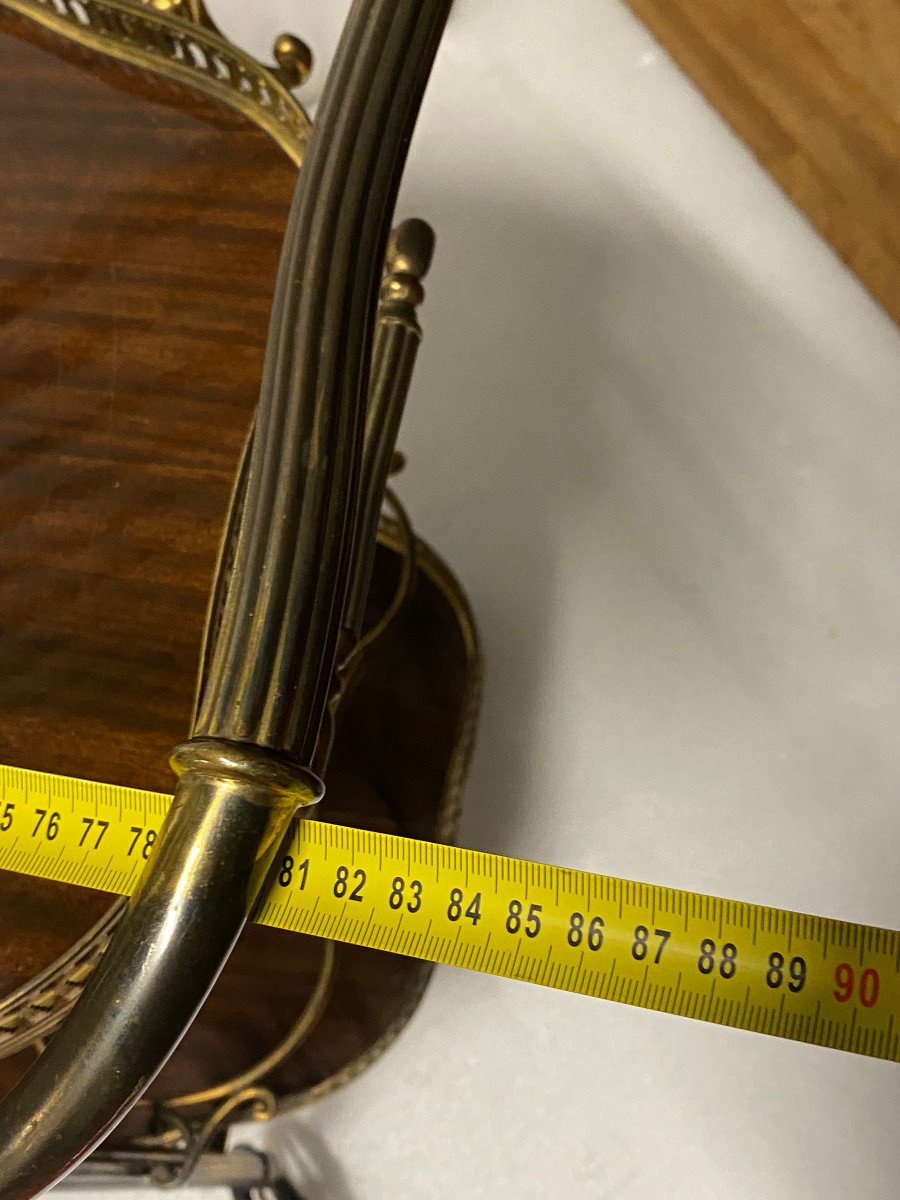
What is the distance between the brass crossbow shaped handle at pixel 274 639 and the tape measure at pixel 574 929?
0.15 feet

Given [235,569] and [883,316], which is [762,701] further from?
[235,569]

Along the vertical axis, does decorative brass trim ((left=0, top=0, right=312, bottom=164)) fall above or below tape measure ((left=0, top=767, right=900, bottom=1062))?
above

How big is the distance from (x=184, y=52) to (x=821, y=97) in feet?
2.17

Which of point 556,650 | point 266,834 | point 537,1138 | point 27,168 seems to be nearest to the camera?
point 266,834

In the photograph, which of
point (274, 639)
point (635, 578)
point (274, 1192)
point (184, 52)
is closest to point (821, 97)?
point (635, 578)

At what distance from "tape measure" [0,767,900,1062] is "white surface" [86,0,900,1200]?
1.54 ft

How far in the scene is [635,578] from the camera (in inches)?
36.5

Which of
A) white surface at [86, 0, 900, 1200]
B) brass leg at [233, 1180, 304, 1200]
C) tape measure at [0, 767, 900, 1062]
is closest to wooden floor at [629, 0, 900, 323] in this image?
white surface at [86, 0, 900, 1200]

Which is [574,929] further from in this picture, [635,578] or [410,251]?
[635,578]

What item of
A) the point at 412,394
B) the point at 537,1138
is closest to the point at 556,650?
the point at 412,394

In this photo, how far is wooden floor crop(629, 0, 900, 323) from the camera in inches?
35.1

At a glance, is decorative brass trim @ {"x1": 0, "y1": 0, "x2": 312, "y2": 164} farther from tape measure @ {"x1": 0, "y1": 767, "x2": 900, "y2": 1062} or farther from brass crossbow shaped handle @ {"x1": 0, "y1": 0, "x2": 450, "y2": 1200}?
tape measure @ {"x1": 0, "y1": 767, "x2": 900, "y2": 1062}

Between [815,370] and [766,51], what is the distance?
0.36 meters

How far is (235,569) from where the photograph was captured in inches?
14.0
